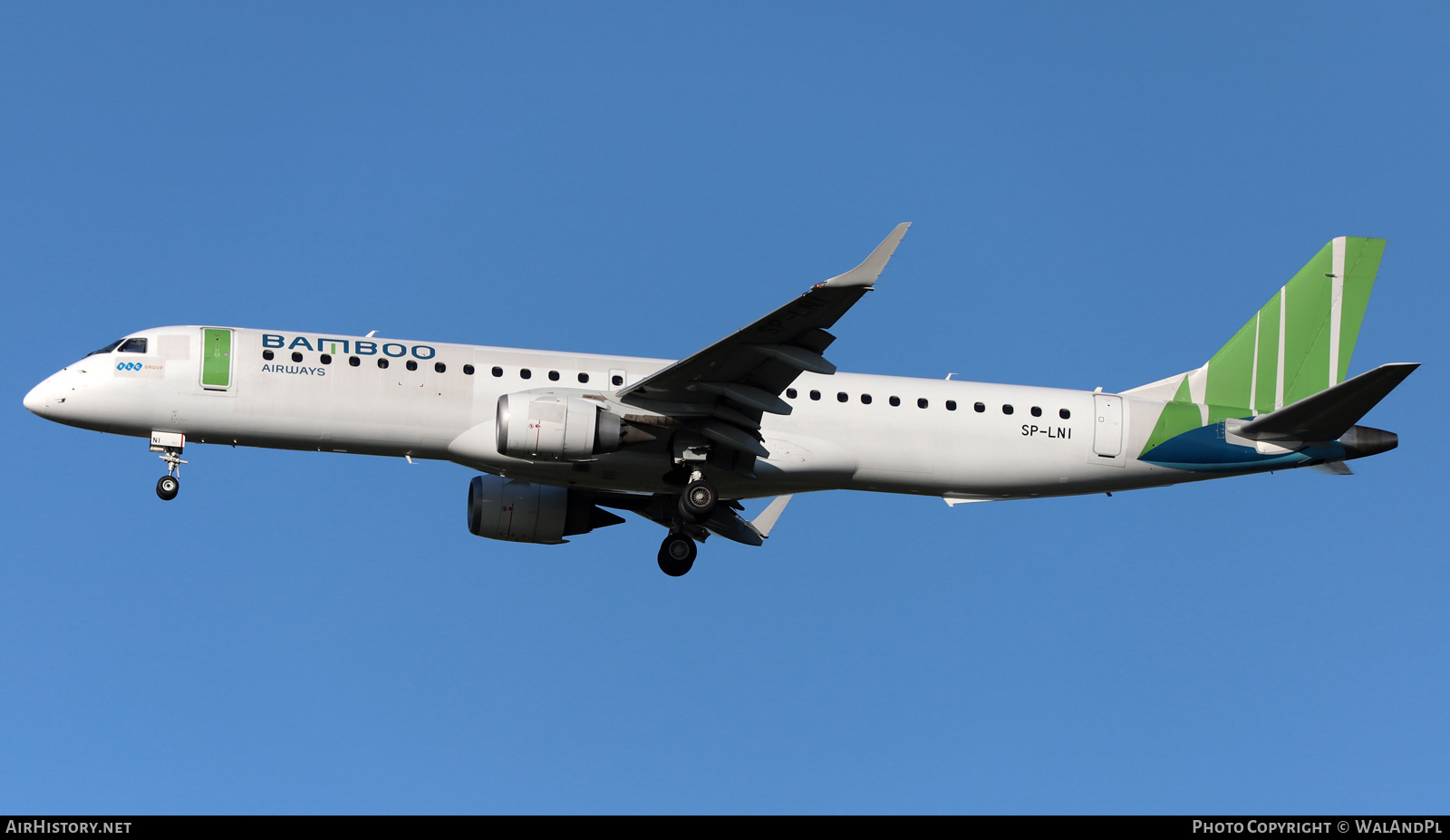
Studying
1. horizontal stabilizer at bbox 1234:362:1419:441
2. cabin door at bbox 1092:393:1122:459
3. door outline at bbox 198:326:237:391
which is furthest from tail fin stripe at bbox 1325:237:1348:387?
door outline at bbox 198:326:237:391

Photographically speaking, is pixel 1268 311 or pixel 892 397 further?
pixel 1268 311

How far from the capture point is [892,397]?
31.3m

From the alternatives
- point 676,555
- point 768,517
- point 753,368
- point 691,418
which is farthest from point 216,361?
point 768,517

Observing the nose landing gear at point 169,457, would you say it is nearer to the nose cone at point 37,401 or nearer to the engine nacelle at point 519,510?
the nose cone at point 37,401

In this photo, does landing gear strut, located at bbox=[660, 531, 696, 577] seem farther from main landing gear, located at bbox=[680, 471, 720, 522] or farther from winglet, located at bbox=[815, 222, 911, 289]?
winglet, located at bbox=[815, 222, 911, 289]

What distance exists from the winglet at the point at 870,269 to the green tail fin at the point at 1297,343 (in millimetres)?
11445

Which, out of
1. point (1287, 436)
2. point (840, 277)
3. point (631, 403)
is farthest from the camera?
point (1287, 436)

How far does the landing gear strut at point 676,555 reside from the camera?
33125 mm
